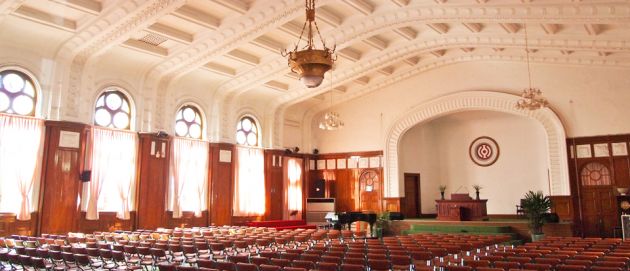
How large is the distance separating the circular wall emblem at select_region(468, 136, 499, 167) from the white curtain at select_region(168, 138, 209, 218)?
10.9 meters

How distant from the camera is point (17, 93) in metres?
12.4

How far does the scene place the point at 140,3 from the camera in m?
10.8

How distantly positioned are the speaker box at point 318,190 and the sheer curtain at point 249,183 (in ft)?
9.20

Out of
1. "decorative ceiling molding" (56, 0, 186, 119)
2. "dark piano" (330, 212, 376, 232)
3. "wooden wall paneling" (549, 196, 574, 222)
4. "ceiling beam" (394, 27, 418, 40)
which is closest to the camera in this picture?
"decorative ceiling molding" (56, 0, 186, 119)

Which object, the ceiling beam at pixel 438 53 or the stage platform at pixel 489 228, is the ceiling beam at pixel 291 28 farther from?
the stage platform at pixel 489 228

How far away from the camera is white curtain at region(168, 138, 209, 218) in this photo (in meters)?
15.5

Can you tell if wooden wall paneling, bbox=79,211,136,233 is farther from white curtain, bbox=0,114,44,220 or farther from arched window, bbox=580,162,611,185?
arched window, bbox=580,162,611,185

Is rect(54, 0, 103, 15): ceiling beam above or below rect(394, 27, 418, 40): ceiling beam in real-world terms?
below

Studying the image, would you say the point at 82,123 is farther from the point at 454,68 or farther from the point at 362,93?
the point at 454,68

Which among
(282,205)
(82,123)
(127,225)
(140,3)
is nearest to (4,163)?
(82,123)

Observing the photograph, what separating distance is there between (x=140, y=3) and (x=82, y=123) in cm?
434

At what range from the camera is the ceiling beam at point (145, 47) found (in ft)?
43.7

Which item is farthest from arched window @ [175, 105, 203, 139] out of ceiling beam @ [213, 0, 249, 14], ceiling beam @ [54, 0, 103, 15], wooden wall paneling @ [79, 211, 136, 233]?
ceiling beam @ [213, 0, 249, 14]

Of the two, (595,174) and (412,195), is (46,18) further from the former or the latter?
(595,174)
